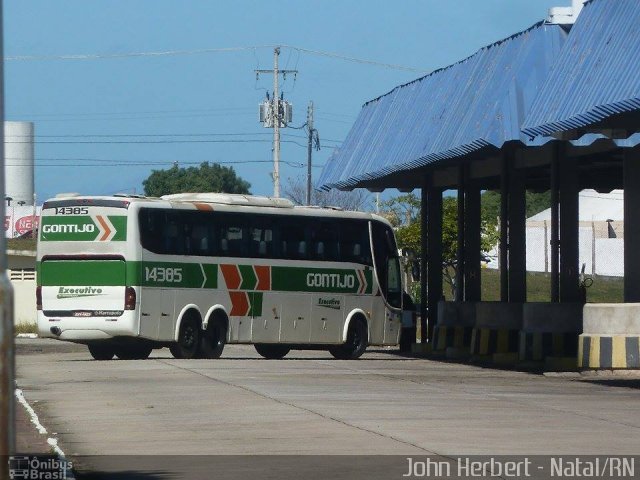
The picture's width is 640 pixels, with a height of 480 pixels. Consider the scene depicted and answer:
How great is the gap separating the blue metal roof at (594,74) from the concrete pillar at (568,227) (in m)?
6.00

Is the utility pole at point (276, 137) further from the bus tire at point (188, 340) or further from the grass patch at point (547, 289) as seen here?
the bus tire at point (188, 340)

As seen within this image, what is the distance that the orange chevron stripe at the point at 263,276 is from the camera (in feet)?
113

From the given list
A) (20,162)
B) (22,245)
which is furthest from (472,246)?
(20,162)

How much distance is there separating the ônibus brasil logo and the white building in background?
125ft

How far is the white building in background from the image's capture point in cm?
8019

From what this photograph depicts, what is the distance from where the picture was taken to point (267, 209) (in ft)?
114

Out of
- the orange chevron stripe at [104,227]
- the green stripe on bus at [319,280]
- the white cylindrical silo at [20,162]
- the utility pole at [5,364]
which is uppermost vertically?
the white cylindrical silo at [20,162]

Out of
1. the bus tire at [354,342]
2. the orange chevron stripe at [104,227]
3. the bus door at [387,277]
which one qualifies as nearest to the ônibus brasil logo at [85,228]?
the orange chevron stripe at [104,227]

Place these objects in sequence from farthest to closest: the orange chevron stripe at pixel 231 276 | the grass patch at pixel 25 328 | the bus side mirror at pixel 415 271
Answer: the grass patch at pixel 25 328 → the bus side mirror at pixel 415 271 → the orange chevron stripe at pixel 231 276

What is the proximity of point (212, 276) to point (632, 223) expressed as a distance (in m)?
10.3

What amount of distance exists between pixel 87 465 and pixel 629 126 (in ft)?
43.7

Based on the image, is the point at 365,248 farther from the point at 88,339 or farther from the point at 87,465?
the point at 87,465

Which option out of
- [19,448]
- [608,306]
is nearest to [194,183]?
[608,306]

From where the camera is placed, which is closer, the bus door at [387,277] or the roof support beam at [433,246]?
the bus door at [387,277]
